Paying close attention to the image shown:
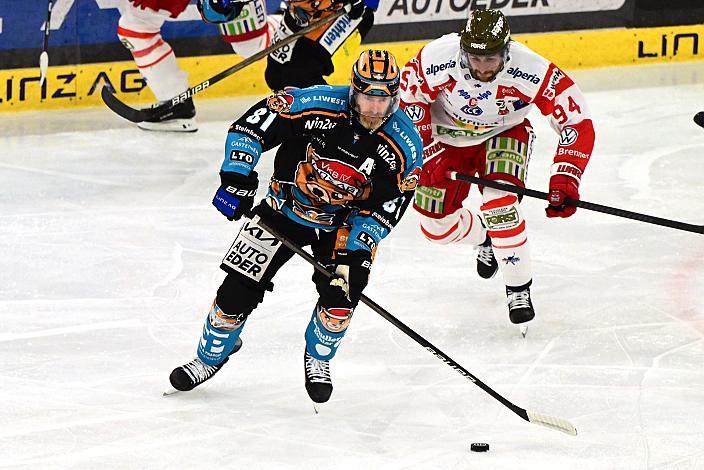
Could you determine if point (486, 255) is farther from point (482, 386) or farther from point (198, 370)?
point (198, 370)

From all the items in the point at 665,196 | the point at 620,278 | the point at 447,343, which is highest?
the point at 447,343

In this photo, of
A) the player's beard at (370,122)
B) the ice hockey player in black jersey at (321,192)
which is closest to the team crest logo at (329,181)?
the ice hockey player in black jersey at (321,192)

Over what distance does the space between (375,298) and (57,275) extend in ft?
3.88

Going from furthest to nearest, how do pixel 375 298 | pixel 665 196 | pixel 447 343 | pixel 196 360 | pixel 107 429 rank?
pixel 665 196 < pixel 375 298 < pixel 447 343 < pixel 196 360 < pixel 107 429

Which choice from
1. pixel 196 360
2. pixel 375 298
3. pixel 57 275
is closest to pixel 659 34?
pixel 375 298

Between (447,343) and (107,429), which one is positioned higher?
(107,429)

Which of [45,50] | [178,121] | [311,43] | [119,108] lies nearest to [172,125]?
[178,121]

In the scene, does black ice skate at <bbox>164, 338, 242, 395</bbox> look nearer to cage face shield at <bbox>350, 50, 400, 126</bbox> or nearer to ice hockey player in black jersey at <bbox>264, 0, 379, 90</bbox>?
cage face shield at <bbox>350, 50, 400, 126</bbox>

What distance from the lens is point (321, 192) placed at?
12.6ft

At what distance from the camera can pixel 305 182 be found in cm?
385

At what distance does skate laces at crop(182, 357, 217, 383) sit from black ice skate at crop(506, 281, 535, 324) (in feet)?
3.93

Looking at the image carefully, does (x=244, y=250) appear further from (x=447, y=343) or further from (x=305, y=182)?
(x=447, y=343)

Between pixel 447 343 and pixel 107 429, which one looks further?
pixel 447 343

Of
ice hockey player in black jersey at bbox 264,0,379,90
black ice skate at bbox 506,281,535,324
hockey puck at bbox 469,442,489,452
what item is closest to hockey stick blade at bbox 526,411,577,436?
hockey puck at bbox 469,442,489,452
